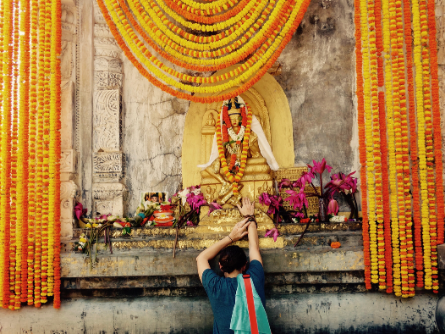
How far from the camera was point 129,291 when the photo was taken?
147 inches

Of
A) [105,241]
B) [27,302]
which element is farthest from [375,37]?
[27,302]

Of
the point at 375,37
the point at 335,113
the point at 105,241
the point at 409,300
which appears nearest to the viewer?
the point at 409,300

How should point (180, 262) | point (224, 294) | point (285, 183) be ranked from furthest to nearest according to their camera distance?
point (285, 183) → point (180, 262) → point (224, 294)

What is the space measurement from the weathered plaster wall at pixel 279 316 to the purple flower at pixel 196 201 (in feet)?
3.51

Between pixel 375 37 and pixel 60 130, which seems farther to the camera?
pixel 60 130

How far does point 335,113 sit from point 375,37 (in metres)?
1.13

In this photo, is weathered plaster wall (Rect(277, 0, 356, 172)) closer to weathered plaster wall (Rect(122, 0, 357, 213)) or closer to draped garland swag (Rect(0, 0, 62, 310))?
weathered plaster wall (Rect(122, 0, 357, 213))

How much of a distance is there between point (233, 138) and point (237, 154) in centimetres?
20

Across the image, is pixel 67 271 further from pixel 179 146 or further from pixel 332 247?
pixel 332 247

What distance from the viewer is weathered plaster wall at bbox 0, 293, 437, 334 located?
3443mm

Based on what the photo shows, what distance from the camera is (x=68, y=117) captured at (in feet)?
14.3

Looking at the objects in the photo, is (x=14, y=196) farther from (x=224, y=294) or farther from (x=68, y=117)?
(x=224, y=294)

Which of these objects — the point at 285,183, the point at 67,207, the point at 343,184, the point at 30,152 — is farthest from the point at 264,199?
the point at 30,152

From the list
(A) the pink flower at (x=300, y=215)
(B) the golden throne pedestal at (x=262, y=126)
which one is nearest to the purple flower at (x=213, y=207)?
(B) the golden throne pedestal at (x=262, y=126)
